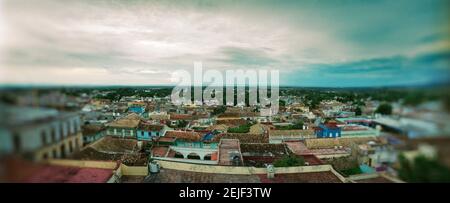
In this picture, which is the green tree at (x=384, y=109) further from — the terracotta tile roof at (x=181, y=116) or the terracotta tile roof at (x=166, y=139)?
the terracotta tile roof at (x=166, y=139)

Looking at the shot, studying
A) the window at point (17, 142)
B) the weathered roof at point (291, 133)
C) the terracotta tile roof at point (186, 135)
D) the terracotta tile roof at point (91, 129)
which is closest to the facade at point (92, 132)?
the terracotta tile roof at point (91, 129)

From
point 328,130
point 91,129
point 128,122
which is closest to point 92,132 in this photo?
point 91,129

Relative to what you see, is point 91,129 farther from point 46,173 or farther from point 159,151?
point 159,151
